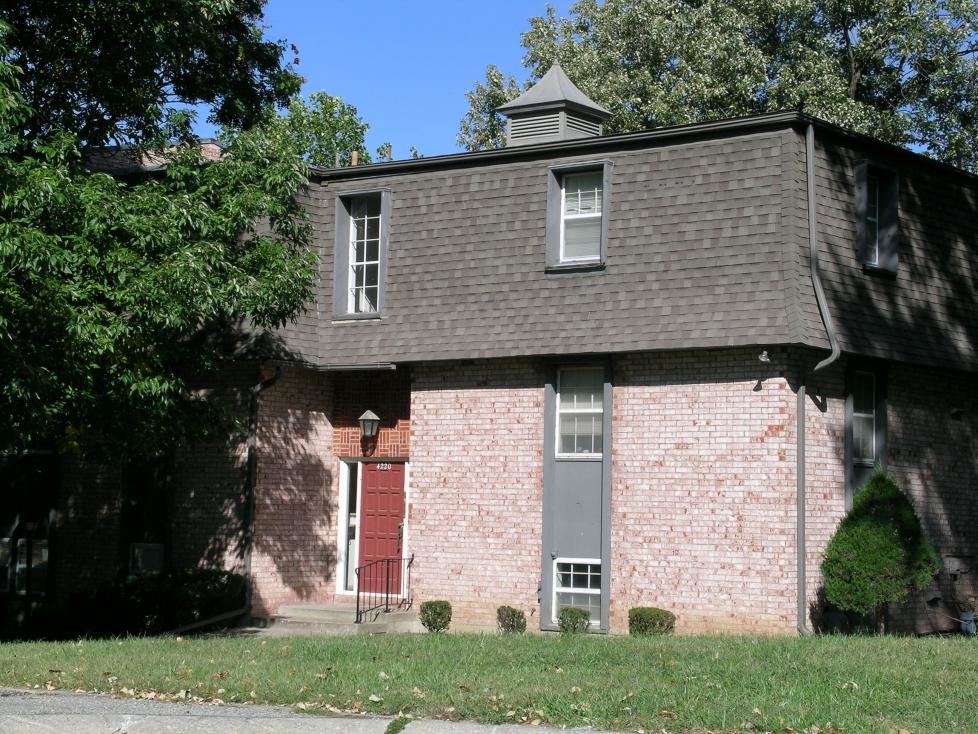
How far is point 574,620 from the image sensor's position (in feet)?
59.4

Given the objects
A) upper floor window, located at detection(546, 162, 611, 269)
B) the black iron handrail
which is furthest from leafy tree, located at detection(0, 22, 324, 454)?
the black iron handrail

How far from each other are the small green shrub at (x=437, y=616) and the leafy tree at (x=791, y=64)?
56.4ft

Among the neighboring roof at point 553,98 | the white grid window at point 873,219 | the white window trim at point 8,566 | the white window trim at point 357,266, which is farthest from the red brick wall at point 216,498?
the white grid window at point 873,219

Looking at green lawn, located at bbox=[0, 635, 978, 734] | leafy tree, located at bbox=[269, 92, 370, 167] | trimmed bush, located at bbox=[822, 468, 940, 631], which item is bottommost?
green lawn, located at bbox=[0, 635, 978, 734]

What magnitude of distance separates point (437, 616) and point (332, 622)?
1.65 metres

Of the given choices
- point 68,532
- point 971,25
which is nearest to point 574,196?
point 68,532

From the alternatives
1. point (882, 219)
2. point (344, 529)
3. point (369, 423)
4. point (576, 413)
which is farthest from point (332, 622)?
point (882, 219)

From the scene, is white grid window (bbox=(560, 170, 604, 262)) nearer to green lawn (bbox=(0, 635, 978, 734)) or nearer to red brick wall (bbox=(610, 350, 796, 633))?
red brick wall (bbox=(610, 350, 796, 633))

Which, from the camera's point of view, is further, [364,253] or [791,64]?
[791,64]

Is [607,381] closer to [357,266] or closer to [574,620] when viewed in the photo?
[574,620]

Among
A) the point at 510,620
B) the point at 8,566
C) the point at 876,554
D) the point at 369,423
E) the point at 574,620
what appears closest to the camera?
the point at 876,554

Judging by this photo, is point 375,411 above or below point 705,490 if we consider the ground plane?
above

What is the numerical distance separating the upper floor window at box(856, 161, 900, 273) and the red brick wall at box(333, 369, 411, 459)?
294 inches

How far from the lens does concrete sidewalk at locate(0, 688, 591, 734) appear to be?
31.6 ft
